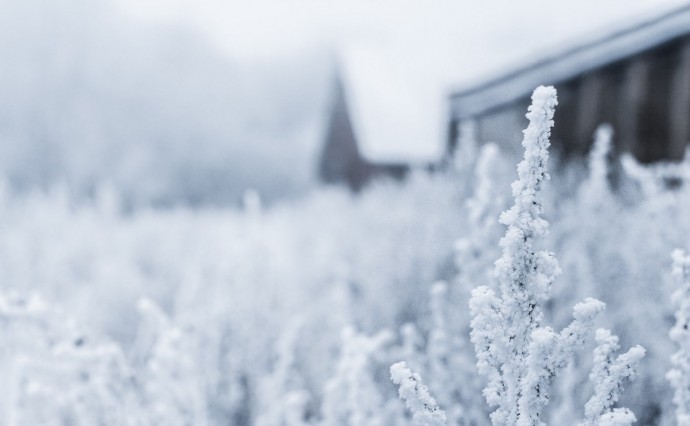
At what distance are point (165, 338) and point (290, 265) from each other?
2.25 metres

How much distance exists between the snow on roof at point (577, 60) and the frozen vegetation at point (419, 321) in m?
1.18

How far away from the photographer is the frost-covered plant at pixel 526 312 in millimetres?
992

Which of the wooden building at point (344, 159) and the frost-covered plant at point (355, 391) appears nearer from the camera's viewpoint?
the frost-covered plant at point (355, 391)

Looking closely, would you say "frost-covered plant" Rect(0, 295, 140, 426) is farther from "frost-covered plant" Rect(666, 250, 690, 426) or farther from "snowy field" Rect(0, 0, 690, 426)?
"frost-covered plant" Rect(666, 250, 690, 426)

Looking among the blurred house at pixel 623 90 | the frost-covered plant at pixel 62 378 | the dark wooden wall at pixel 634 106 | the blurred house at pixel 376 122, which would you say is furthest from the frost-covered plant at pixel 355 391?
the blurred house at pixel 376 122

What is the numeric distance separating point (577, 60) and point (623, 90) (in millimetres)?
453

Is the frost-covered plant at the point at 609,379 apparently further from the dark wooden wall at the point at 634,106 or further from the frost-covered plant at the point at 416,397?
the dark wooden wall at the point at 634,106

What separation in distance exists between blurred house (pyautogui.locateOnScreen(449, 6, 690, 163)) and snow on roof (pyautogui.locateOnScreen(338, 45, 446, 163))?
3519mm

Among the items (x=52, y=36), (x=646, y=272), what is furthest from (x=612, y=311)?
(x=52, y=36)

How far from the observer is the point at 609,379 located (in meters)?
1.05

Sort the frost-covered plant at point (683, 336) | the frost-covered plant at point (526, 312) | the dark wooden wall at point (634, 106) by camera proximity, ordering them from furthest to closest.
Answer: the dark wooden wall at point (634, 106)
the frost-covered plant at point (683, 336)
the frost-covered plant at point (526, 312)

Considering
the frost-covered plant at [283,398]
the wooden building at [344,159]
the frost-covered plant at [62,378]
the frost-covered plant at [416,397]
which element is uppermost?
the wooden building at [344,159]

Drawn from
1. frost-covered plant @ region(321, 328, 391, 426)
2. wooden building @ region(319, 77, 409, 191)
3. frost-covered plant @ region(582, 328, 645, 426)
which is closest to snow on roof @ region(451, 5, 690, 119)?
wooden building @ region(319, 77, 409, 191)

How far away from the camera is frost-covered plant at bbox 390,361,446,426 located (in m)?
1.01
